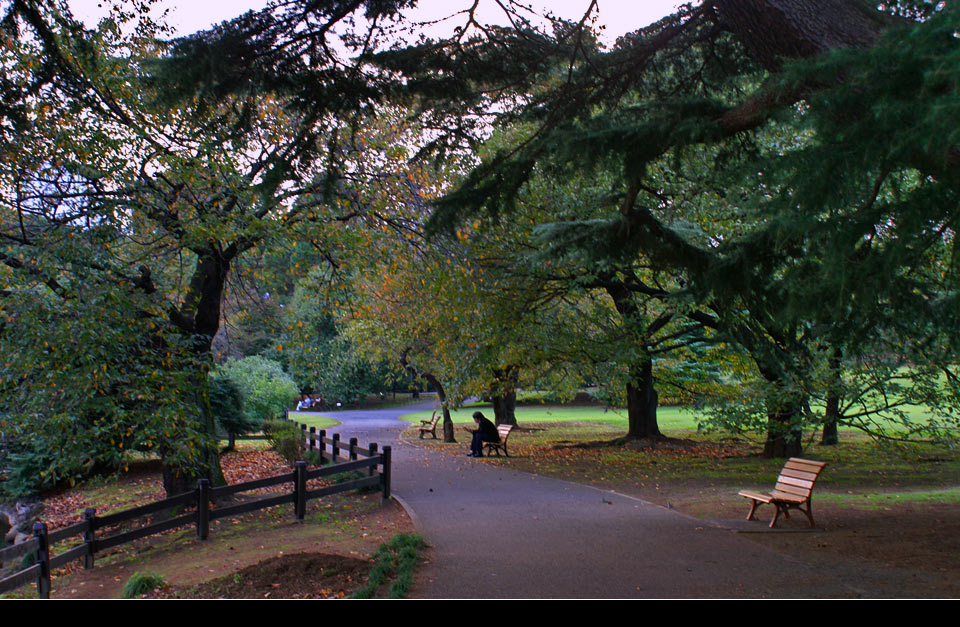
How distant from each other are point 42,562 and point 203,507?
2834mm

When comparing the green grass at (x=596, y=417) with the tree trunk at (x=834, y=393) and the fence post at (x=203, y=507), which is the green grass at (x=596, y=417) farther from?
the fence post at (x=203, y=507)

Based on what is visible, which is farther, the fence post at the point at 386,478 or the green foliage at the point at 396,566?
the fence post at the point at 386,478

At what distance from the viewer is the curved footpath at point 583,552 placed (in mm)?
6266

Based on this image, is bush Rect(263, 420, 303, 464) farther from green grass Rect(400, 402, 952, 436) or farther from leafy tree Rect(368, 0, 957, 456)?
leafy tree Rect(368, 0, 957, 456)

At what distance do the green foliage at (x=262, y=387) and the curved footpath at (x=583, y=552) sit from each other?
15.5m

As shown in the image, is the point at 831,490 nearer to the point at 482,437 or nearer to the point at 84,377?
the point at 482,437

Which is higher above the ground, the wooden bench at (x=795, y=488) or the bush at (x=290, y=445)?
the wooden bench at (x=795, y=488)

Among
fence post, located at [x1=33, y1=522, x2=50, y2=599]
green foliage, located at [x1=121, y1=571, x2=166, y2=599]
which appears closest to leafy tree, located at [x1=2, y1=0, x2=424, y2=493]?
fence post, located at [x1=33, y1=522, x2=50, y2=599]

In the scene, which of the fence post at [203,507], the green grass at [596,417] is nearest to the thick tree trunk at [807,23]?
the fence post at [203,507]

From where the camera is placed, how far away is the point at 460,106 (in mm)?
8375

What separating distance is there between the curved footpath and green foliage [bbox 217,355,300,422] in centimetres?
1547

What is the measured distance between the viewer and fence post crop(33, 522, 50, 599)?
8.09 metres
